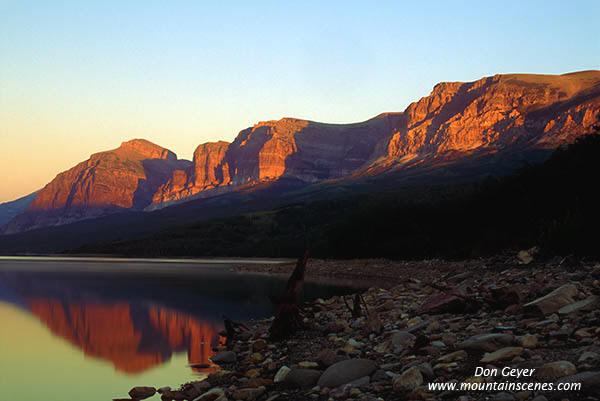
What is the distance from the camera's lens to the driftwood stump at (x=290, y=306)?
15.5 meters

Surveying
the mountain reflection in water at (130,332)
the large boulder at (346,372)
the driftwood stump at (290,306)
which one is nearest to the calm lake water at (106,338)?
the mountain reflection in water at (130,332)

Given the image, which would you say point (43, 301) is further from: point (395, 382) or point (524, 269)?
point (395, 382)

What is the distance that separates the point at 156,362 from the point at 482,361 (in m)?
11.5

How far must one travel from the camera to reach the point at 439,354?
10.3m

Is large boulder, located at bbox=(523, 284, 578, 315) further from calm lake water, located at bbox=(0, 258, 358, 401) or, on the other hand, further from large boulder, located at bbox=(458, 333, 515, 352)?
calm lake water, located at bbox=(0, 258, 358, 401)

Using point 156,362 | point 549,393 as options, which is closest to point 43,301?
point 156,362

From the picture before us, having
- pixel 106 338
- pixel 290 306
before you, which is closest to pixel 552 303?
pixel 290 306

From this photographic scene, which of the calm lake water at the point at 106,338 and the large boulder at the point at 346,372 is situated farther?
the calm lake water at the point at 106,338

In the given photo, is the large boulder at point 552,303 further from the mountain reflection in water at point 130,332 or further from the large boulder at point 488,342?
the mountain reflection in water at point 130,332

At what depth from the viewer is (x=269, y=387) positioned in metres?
11.1

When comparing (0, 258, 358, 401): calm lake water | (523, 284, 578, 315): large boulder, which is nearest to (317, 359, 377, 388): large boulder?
(523, 284, 578, 315): large boulder

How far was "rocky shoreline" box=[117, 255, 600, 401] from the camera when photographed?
8.13 meters

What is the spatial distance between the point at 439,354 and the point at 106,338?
52.8 ft

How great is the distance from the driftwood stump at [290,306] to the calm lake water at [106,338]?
2.53 m
